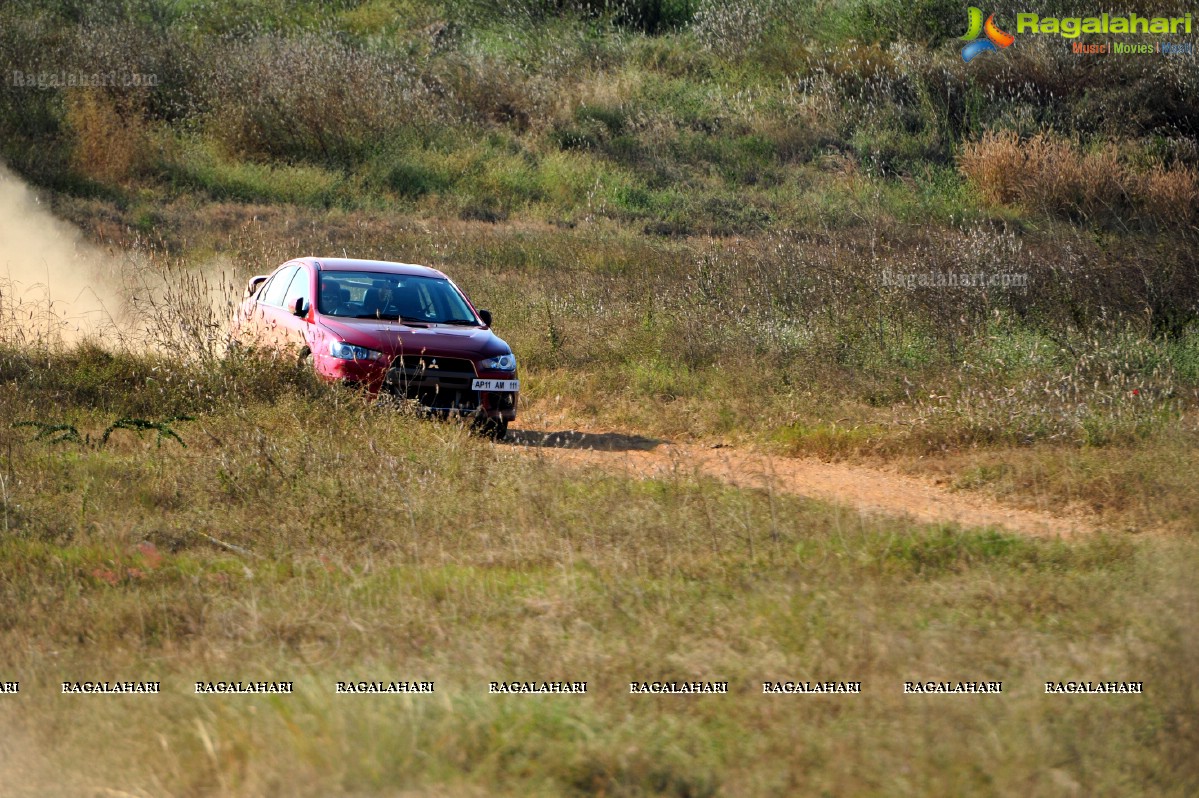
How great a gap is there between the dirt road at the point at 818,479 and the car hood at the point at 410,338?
2.93ft

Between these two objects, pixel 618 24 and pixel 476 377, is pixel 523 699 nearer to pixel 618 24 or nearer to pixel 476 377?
pixel 476 377

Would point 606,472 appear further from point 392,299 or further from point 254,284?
point 254,284

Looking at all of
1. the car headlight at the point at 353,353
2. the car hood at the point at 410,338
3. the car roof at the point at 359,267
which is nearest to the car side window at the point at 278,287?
the car roof at the point at 359,267

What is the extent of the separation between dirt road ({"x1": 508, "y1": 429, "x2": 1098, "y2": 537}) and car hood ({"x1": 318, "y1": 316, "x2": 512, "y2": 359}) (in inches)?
35.2

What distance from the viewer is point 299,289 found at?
38.0ft

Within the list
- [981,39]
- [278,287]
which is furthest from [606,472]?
[981,39]

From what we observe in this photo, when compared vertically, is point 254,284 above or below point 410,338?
below

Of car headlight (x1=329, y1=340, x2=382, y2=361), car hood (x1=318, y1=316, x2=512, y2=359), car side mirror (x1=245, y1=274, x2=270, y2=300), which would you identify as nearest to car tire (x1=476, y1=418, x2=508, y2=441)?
car hood (x1=318, y1=316, x2=512, y2=359)

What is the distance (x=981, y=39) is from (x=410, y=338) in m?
23.7

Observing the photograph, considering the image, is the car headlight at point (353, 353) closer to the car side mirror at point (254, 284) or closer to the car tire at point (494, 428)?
the car tire at point (494, 428)

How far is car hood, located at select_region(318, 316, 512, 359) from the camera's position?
10.4 meters

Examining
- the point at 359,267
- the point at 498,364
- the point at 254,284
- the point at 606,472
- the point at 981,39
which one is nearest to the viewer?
the point at 606,472

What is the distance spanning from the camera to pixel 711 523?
6836mm

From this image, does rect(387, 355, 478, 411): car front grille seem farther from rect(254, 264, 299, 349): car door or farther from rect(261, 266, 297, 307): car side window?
rect(261, 266, 297, 307): car side window
